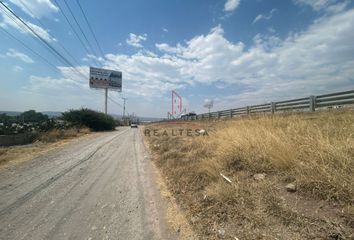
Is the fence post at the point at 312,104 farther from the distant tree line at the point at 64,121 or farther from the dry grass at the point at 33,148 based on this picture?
the distant tree line at the point at 64,121

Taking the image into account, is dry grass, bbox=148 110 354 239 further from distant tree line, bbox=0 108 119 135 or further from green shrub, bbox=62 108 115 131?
green shrub, bbox=62 108 115 131

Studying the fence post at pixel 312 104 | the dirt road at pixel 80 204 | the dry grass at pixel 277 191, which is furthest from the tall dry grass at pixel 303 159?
the fence post at pixel 312 104

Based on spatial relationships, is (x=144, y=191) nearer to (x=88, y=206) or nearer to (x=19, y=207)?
(x=88, y=206)

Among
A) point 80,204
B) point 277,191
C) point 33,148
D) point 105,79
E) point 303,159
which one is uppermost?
point 105,79

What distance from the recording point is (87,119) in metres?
42.6

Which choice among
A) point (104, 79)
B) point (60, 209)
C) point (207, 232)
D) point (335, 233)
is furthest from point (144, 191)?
point (104, 79)

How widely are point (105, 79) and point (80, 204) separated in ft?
211

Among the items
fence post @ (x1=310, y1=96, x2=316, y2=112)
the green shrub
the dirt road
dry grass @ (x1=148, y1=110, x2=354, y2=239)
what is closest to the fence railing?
fence post @ (x1=310, y1=96, x2=316, y2=112)

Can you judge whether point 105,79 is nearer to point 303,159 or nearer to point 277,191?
point 303,159

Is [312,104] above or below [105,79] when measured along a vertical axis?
below

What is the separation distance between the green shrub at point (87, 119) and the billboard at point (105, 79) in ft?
63.8

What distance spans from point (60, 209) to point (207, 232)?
330 cm

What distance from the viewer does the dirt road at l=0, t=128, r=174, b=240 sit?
419cm

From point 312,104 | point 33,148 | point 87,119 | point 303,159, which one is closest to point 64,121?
point 87,119
